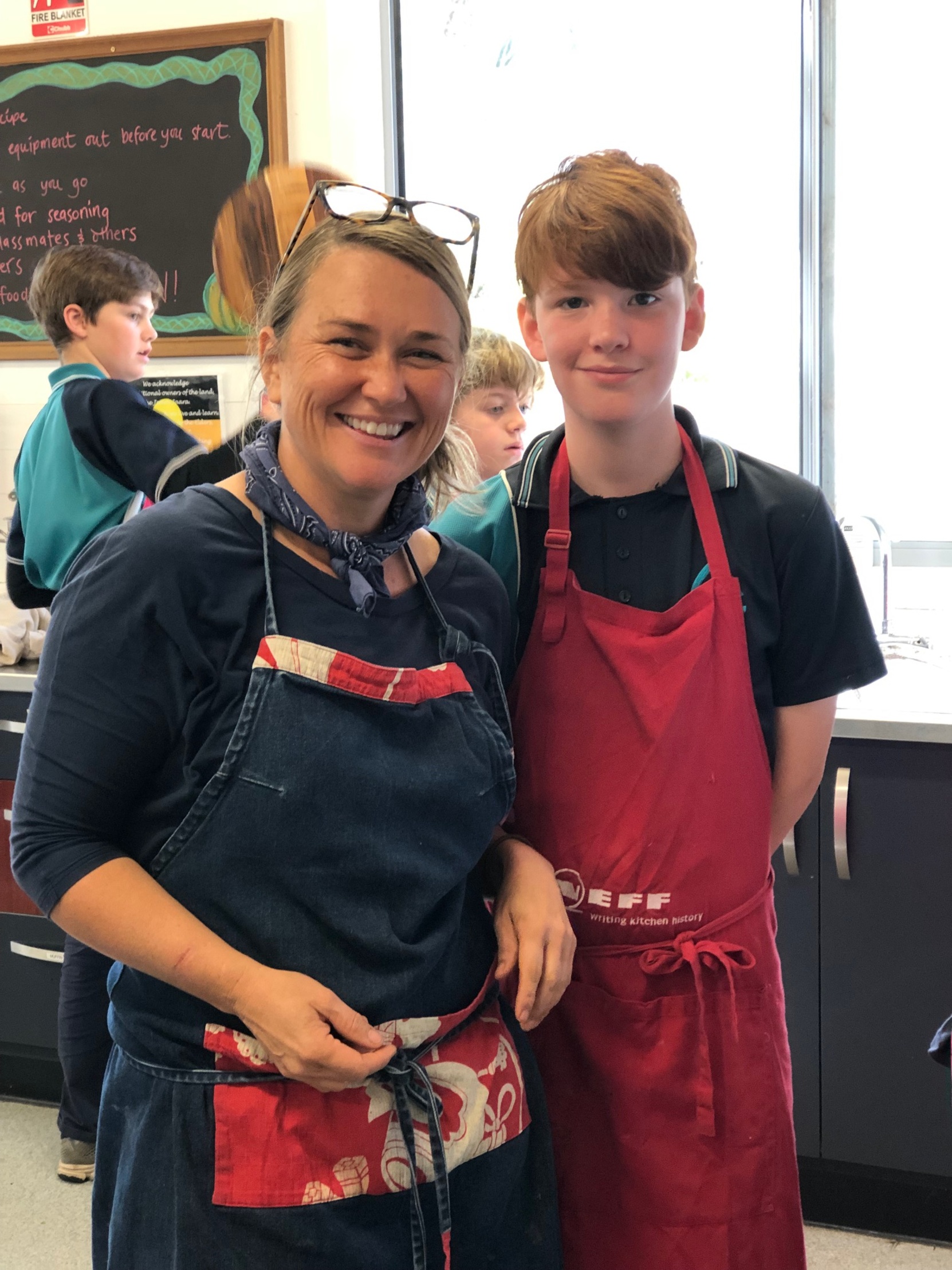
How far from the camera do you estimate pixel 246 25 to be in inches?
107

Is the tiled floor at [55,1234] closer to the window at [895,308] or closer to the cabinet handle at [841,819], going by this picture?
the cabinet handle at [841,819]

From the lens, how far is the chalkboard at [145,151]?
109 inches

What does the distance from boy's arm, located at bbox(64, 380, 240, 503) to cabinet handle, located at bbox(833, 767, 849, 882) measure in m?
1.17

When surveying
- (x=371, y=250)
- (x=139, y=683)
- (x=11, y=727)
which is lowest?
(x=11, y=727)

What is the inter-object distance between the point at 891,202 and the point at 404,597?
7.65 feet

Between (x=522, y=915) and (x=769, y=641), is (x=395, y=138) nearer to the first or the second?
(x=769, y=641)

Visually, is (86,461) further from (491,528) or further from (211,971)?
(211,971)

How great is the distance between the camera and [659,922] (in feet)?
3.94

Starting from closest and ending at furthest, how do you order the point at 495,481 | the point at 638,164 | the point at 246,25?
the point at 638,164 < the point at 495,481 < the point at 246,25

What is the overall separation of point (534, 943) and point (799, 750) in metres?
0.42

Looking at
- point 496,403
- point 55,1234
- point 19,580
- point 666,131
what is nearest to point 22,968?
point 55,1234

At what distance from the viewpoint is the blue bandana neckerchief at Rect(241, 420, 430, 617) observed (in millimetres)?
979

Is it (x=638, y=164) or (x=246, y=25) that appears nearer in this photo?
(x=638, y=164)

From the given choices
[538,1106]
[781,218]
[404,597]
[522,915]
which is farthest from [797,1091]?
[781,218]
